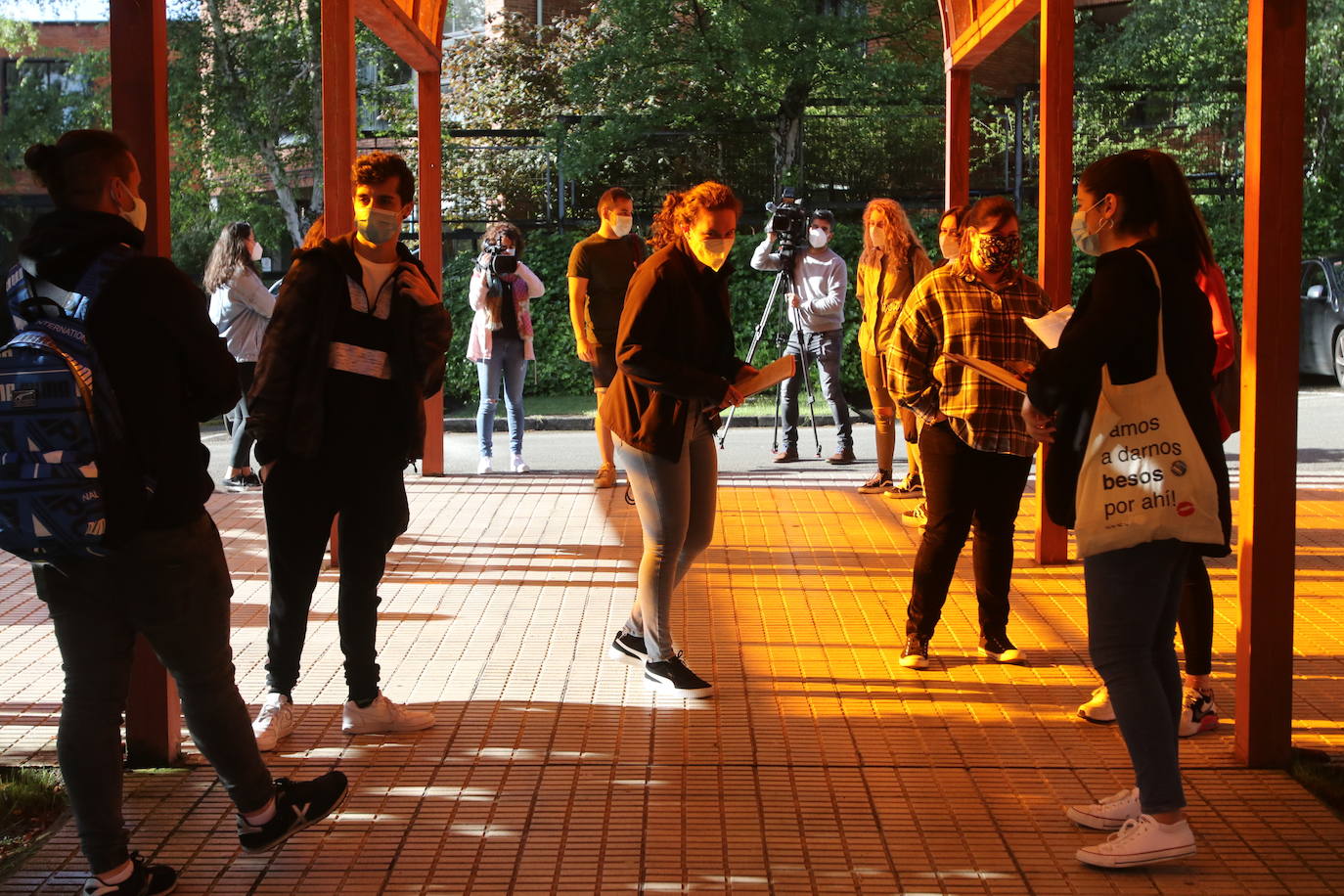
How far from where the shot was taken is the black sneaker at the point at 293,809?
417cm

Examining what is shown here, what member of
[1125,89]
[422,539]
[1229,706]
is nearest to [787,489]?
[422,539]

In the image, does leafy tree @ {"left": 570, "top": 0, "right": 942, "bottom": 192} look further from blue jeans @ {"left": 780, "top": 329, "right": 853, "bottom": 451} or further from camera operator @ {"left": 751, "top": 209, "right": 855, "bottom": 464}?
camera operator @ {"left": 751, "top": 209, "right": 855, "bottom": 464}

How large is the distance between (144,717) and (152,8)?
6.98 ft

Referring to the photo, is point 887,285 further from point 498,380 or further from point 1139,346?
point 1139,346

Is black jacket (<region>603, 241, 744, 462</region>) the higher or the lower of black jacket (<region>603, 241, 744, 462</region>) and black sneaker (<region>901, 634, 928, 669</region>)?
the higher

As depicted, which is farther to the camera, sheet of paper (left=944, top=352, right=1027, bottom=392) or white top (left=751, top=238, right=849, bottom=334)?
white top (left=751, top=238, right=849, bottom=334)

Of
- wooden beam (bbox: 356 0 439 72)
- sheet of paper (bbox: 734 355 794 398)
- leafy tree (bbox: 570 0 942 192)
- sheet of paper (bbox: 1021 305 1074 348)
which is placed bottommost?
sheet of paper (bbox: 734 355 794 398)

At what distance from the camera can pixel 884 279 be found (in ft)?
32.0

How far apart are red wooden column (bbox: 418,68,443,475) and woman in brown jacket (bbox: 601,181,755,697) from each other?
19.0 feet

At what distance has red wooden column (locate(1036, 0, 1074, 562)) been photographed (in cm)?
789

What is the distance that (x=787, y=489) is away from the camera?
11.2 metres

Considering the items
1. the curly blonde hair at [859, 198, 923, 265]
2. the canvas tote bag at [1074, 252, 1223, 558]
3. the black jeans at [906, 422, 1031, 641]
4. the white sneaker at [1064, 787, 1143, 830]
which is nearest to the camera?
the canvas tote bag at [1074, 252, 1223, 558]

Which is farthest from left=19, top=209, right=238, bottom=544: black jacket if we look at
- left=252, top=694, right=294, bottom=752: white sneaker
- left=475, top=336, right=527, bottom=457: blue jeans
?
left=475, top=336, right=527, bottom=457: blue jeans

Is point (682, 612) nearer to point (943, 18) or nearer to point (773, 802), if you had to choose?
point (773, 802)
